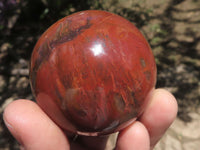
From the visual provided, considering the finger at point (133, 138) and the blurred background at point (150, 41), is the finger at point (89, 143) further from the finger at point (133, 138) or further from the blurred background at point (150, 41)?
the blurred background at point (150, 41)

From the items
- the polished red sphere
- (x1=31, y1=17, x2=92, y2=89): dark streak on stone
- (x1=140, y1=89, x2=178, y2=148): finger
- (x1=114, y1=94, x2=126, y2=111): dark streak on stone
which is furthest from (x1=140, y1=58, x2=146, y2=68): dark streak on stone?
(x1=140, y1=89, x2=178, y2=148): finger

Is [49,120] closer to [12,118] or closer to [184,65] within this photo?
[12,118]

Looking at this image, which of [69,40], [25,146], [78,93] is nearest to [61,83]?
[78,93]

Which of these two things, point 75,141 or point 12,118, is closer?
point 12,118

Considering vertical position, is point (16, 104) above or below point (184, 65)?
above

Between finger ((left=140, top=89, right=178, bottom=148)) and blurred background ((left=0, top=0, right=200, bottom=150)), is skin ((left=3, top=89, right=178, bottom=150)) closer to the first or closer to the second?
finger ((left=140, top=89, right=178, bottom=148))

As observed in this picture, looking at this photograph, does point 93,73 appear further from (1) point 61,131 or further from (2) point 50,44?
(1) point 61,131

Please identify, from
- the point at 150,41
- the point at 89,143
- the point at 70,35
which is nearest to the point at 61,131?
the point at 89,143
